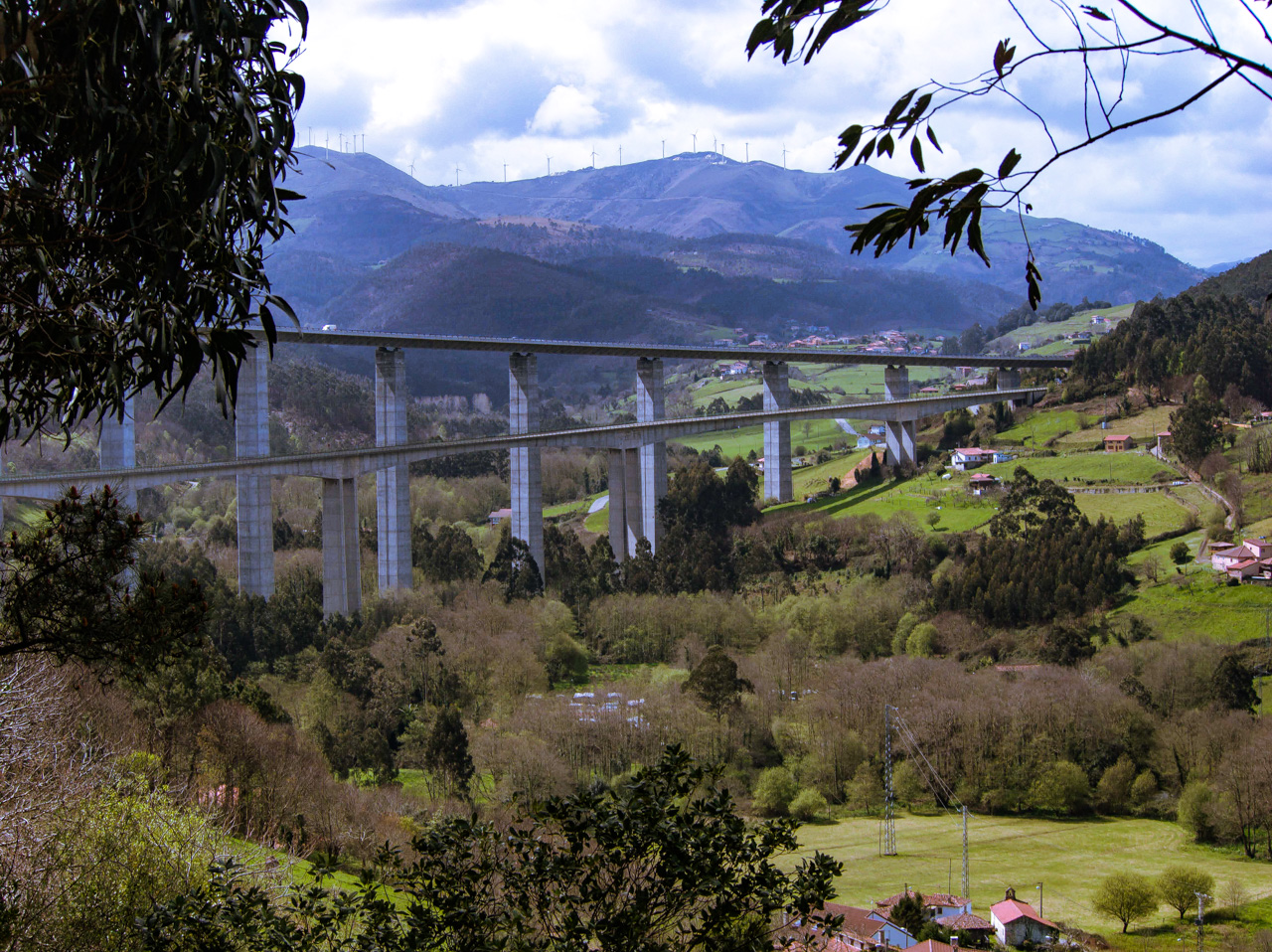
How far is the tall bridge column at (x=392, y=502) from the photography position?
105ft

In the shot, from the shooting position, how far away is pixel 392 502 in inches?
1256

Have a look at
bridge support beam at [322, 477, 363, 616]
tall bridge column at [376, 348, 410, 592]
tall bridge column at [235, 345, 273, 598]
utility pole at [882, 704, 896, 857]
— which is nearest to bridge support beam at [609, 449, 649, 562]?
→ tall bridge column at [376, 348, 410, 592]

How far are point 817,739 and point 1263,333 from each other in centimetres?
3368

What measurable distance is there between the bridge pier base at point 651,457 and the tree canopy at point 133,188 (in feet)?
106

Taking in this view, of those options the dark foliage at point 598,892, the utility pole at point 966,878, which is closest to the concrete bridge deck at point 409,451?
the dark foliage at point 598,892

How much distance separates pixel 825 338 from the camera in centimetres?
12381

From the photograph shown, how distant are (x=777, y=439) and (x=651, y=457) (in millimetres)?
6496

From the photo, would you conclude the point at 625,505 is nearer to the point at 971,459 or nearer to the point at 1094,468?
the point at 971,459

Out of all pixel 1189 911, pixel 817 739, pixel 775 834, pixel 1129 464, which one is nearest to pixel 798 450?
pixel 1129 464

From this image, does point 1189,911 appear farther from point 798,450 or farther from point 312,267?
point 312,267

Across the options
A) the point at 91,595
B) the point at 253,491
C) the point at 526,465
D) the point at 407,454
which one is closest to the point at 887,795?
the point at 407,454

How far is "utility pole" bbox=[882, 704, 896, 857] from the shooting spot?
23653 mm

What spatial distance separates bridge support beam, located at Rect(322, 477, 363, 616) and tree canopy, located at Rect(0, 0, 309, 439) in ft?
76.0

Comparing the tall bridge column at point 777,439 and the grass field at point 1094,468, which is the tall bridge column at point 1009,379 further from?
the tall bridge column at point 777,439
